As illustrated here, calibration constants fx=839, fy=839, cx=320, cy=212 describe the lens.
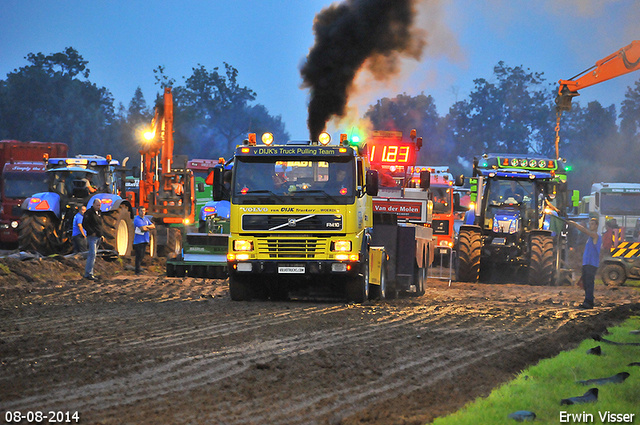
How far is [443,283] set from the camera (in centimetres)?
2483

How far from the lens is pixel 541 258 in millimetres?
23203

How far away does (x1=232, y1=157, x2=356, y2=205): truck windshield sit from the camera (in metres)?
15.3

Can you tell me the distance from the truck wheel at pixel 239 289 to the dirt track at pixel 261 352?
0.87 feet

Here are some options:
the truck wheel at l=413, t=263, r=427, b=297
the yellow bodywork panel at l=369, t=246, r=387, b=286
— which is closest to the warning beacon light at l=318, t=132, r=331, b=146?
the yellow bodywork panel at l=369, t=246, r=387, b=286

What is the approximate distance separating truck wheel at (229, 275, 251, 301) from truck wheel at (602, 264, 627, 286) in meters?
12.8

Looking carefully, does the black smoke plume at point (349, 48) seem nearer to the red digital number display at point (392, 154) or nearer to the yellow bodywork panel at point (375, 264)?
the red digital number display at point (392, 154)

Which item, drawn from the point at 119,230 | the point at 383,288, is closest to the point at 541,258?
the point at 383,288

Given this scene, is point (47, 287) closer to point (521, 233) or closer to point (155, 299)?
point (155, 299)

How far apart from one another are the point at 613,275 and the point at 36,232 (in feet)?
55.3

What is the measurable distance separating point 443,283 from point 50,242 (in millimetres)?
11566

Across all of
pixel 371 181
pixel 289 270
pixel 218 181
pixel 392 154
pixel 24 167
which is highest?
pixel 392 154

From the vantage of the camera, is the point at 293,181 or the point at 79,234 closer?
the point at 293,181

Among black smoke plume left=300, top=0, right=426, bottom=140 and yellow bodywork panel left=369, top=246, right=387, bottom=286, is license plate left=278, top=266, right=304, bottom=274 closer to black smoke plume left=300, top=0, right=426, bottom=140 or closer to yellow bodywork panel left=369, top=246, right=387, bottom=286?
yellow bodywork panel left=369, top=246, right=387, bottom=286

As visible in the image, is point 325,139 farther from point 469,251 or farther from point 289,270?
point 469,251
